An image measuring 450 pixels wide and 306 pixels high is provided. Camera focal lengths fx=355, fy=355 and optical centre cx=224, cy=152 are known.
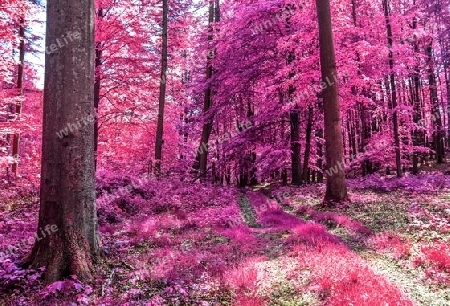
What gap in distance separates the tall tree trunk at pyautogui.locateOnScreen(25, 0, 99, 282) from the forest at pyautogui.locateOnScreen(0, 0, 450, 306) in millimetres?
20

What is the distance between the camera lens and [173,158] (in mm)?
29250

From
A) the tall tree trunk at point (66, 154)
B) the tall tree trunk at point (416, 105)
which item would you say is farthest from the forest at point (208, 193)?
the tall tree trunk at point (416, 105)

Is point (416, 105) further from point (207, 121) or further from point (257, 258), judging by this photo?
point (257, 258)

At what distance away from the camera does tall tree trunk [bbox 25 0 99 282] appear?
510 cm

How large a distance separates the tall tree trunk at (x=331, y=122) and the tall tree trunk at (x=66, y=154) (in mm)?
8541

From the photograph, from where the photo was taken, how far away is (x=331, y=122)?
1198cm

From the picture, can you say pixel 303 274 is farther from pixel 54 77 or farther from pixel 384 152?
pixel 384 152

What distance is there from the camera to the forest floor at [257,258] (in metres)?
4.53

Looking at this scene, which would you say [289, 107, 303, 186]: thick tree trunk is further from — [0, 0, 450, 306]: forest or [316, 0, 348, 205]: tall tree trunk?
[316, 0, 348, 205]: tall tree trunk

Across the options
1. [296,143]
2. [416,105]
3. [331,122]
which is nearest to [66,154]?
[331,122]

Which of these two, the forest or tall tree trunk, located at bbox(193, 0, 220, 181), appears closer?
the forest

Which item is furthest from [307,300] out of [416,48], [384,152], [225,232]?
[416,48]

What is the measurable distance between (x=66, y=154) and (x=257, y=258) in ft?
11.7

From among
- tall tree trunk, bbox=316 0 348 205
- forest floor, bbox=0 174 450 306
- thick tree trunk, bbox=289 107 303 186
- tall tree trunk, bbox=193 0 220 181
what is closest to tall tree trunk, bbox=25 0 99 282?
forest floor, bbox=0 174 450 306
